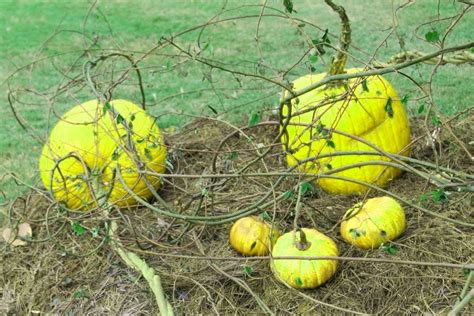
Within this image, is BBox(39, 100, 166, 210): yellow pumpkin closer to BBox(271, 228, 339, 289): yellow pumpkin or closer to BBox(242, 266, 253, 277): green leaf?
BBox(242, 266, 253, 277): green leaf

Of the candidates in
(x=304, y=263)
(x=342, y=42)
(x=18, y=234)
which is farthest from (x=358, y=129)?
(x=18, y=234)

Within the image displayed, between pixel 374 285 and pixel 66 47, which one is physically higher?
pixel 374 285

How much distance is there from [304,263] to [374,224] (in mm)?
377

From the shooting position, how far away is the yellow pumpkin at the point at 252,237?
292 cm

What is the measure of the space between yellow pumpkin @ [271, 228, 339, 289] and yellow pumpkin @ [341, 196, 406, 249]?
0.48 feet

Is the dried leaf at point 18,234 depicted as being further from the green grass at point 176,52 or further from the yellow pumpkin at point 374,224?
the yellow pumpkin at point 374,224

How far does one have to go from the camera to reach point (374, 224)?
281cm

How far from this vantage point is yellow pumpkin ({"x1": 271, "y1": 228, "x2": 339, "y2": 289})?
2.64 meters

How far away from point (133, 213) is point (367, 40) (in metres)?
4.95

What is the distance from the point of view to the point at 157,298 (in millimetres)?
2674

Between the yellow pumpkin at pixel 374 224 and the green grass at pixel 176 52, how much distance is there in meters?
1.21

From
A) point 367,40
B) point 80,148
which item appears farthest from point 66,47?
point 80,148

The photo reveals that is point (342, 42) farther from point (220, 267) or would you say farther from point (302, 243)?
point (220, 267)

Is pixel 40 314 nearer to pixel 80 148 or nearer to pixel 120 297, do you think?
pixel 120 297
